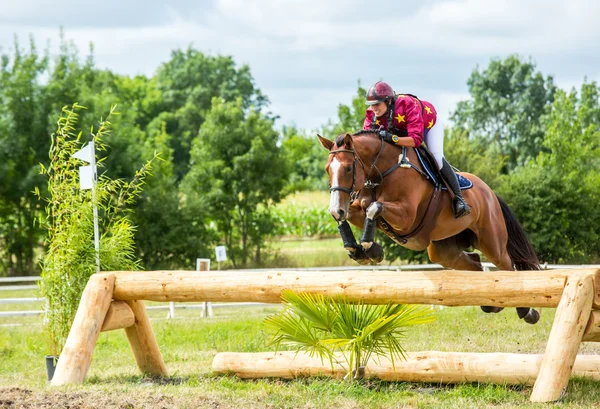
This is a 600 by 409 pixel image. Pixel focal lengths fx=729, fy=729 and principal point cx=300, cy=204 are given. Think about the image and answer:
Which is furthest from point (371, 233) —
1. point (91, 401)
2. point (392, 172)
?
point (91, 401)

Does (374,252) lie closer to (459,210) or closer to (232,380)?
(459,210)

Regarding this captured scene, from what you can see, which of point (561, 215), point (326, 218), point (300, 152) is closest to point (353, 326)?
point (561, 215)

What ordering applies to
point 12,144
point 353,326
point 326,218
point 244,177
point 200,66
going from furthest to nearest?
1. point 200,66
2. point 326,218
3. point 244,177
4. point 12,144
5. point 353,326

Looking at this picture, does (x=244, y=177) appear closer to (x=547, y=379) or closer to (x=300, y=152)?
(x=547, y=379)

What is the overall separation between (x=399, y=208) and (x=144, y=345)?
2745mm

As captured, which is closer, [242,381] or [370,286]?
[370,286]

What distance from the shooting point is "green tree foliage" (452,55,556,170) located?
123ft

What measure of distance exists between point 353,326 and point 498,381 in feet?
4.11

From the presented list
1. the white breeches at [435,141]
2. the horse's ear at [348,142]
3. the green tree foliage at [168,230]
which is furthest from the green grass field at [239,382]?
the green tree foliage at [168,230]

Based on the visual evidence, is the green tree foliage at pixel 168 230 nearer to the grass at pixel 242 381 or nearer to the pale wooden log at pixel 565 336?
the grass at pixel 242 381

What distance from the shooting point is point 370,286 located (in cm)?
570

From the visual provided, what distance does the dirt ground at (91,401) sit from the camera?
5.12m

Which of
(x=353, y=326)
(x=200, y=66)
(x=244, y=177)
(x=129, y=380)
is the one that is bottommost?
(x=129, y=380)

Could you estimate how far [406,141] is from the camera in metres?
6.07
